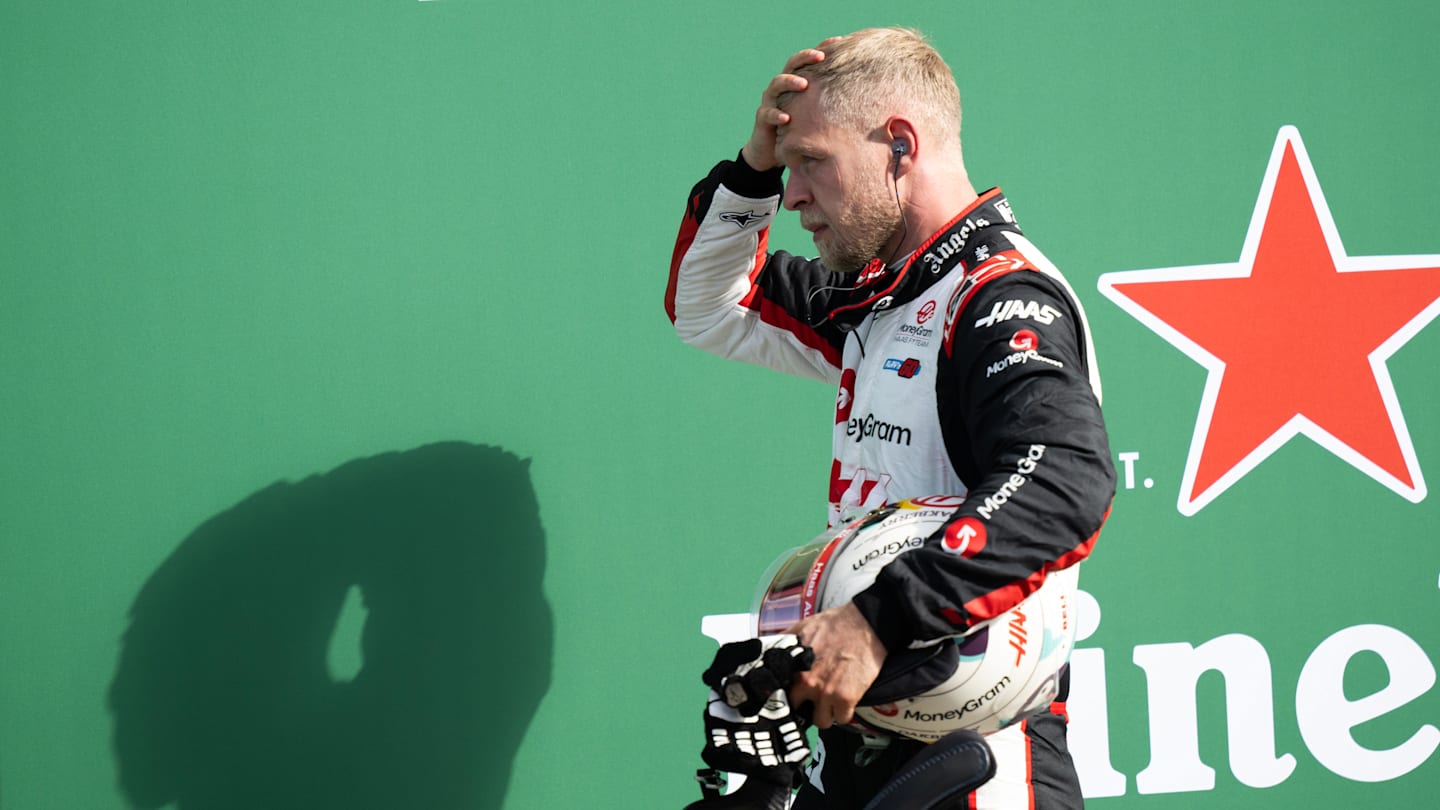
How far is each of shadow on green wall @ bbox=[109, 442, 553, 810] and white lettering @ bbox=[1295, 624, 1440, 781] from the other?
105cm

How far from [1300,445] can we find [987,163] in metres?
0.59

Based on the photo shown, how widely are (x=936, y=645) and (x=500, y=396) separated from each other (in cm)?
80

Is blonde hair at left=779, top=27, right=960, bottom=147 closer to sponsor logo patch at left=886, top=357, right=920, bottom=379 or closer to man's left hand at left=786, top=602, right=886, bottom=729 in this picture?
sponsor logo patch at left=886, top=357, right=920, bottom=379

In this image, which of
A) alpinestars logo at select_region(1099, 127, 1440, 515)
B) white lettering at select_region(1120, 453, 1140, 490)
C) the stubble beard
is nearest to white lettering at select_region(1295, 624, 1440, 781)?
alpinestars logo at select_region(1099, 127, 1440, 515)

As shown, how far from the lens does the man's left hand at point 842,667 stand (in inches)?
38.3

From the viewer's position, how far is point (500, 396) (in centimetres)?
164

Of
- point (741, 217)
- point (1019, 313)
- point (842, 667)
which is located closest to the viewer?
point (842, 667)

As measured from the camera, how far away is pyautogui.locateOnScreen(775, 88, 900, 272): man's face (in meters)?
1.24

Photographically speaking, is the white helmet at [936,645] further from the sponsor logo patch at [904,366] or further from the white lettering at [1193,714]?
the white lettering at [1193,714]

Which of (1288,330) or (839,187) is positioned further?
(1288,330)

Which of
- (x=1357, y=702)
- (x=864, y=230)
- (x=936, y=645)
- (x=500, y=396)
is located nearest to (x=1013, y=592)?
(x=936, y=645)

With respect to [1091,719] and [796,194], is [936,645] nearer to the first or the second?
[796,194]

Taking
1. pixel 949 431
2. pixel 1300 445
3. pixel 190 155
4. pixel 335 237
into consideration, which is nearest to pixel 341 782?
pixel 335 237

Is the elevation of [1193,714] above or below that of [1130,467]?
below
